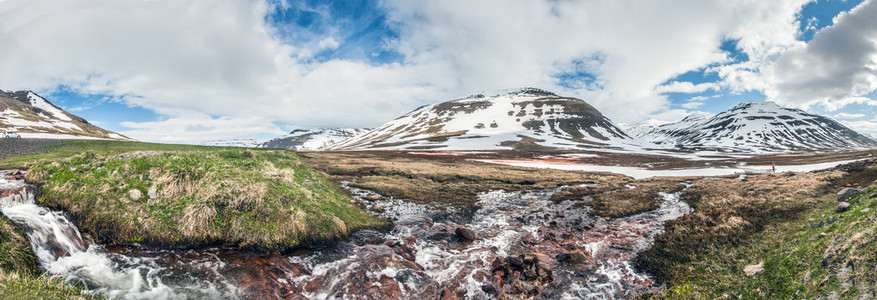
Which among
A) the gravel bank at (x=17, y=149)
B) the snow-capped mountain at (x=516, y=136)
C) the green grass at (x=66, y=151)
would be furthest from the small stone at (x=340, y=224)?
the snow-capped mountain at (x=516, y=136)

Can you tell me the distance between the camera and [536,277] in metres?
11.6

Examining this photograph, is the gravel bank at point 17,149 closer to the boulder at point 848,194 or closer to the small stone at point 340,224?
the small stone at point 340,224

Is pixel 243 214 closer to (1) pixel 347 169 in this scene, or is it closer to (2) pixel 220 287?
(2) pixel 220 287

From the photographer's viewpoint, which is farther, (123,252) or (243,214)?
(243,214)

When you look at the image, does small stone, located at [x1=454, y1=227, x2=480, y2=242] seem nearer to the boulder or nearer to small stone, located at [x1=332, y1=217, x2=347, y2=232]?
small stone, located at [x1=332, y1=217, x2=347, y2=232]

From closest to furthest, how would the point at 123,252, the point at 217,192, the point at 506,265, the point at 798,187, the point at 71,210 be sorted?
the point at 123,252
the point at 71,210
the point at 506,265
the point at 217,192
the point at 798,187

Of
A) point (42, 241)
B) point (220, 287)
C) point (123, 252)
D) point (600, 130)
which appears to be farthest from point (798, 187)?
point (600, 130)

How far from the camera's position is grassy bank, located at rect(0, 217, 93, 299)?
20.3 feet

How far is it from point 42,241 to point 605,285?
19.3 meters

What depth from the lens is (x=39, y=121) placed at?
124 m

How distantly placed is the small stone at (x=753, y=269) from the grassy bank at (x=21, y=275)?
1873 centimetres

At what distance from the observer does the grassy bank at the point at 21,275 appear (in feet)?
20.3

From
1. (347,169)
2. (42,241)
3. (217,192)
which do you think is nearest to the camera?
(42,241)

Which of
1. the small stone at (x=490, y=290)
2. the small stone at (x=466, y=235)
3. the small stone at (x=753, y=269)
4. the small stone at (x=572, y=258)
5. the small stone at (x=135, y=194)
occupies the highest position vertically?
the small stone at (x=135, y=194)
